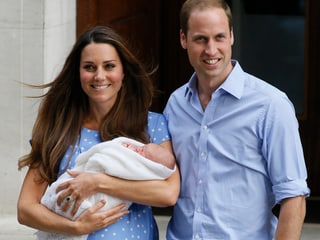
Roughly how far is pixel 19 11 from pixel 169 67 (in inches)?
66.9

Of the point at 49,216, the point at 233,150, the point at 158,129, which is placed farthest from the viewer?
the point at 158,129

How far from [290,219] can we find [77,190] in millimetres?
818

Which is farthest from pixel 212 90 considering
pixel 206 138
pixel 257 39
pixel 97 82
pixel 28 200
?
pixel 257 39

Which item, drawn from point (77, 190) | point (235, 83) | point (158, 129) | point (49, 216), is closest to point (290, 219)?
point (235, 83)

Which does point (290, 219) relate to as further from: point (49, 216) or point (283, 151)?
point (49, 216)

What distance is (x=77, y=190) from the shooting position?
4.21 m

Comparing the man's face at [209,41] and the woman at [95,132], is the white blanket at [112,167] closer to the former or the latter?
the woman at [95,132]

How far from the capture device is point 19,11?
633cm

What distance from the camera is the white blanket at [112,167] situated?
4207 mm

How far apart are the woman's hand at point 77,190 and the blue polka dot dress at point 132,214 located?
0.13 m

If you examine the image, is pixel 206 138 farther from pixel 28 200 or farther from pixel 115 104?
pixel 28 200

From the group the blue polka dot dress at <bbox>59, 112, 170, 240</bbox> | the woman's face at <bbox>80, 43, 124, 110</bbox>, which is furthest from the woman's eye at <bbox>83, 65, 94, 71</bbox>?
the blue polka dot dress at <bbox>59, 112, 170, 240</bbox>

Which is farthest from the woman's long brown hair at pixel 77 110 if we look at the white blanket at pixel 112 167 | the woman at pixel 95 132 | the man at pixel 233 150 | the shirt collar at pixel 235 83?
the shirt collar at pixel 235 83

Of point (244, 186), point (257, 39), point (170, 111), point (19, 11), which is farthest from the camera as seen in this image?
point (257, 39)
